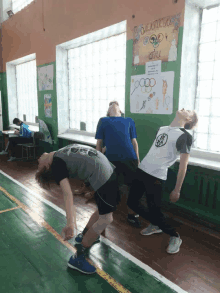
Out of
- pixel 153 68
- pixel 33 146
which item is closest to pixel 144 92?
pixel 153 68

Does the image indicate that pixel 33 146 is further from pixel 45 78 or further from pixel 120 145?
pixel 120 145

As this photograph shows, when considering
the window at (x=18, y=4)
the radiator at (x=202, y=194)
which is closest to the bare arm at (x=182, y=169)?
the radiator at (x=202, y=194)

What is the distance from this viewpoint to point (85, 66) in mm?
5789

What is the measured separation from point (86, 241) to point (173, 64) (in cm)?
269

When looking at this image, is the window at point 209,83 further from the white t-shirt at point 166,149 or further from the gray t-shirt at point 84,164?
the gray t-shirt at point 84,164

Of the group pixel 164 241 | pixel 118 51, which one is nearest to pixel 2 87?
pixel 118 51

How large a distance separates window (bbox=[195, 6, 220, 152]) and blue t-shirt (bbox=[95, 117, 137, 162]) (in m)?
1.20

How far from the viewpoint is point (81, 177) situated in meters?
2.16

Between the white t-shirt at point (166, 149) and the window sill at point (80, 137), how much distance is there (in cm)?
235

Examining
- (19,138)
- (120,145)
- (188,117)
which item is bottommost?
(19,138)

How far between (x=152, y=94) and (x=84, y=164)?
210 centimetres

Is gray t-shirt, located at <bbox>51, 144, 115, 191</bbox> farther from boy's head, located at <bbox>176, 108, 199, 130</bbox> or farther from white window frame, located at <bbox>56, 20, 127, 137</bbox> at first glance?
white window frame, located at <bbox>56, 20, 127, 137</bbox>

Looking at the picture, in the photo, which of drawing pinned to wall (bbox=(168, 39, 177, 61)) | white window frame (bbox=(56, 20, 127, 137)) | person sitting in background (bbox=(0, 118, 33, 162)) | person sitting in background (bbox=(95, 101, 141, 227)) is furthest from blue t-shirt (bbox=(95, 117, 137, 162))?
person sitting in background (bbox=(0, 118, 33, 162))

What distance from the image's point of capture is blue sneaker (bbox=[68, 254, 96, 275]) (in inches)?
90.5
